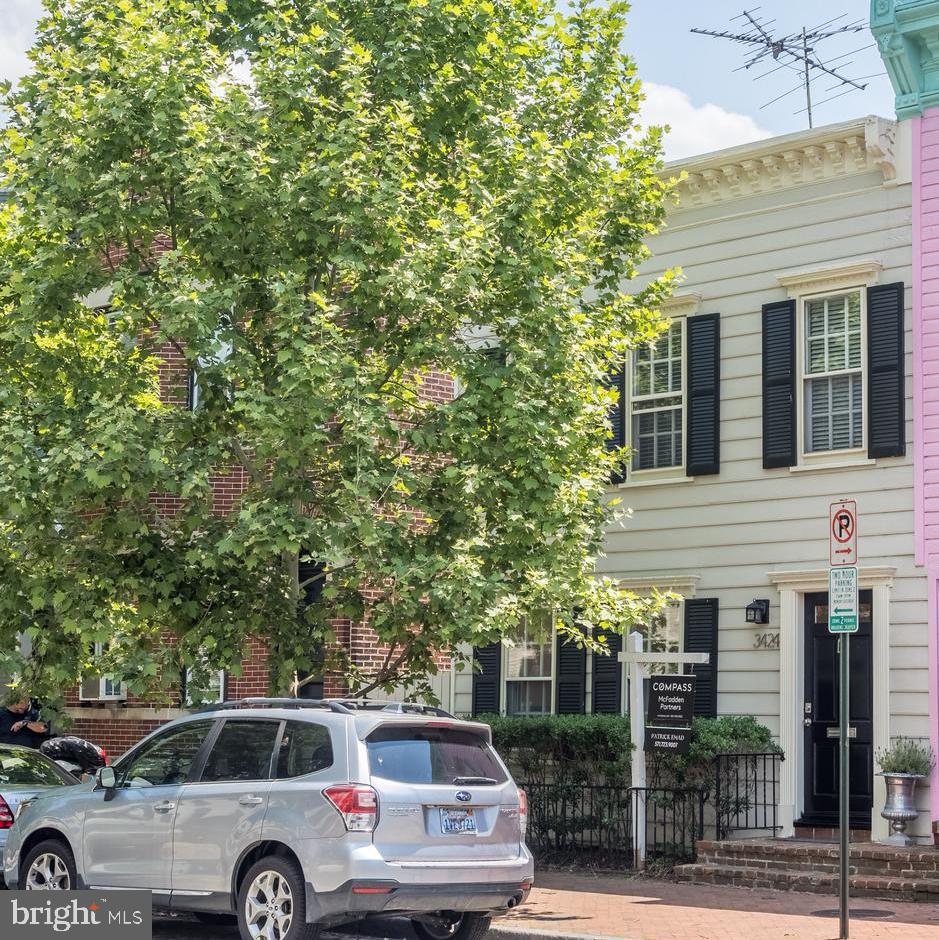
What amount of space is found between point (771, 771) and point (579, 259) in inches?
258

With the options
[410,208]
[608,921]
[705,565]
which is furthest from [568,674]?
[410,208]

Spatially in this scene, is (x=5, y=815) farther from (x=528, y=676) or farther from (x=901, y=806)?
(x=901, y=806)

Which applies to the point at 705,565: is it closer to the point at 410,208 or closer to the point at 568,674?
the point at 568,674

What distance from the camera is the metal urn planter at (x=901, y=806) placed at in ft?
50.9

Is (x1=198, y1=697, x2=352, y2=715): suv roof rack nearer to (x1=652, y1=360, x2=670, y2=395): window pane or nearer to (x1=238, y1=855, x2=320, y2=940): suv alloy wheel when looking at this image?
(x1=238, y1=855, x2=320, y2=940): suv alloy wheel

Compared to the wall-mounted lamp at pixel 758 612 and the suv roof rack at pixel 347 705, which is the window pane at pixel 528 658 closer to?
the wall-mounted lamp at pixel 758 612

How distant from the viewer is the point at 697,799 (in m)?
17.1

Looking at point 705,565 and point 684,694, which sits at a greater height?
point 705,565

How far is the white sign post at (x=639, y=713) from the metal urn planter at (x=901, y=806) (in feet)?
7.62

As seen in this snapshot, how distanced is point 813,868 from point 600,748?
3.25m

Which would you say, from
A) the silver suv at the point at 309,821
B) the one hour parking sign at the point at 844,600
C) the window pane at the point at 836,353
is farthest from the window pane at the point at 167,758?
the window pane at the point at 836,353

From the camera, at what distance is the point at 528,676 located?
20.2 meters

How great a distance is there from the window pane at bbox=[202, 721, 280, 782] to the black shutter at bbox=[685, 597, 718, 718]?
26.5 feet

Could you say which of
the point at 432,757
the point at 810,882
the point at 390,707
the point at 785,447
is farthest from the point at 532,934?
the point at 785,447
